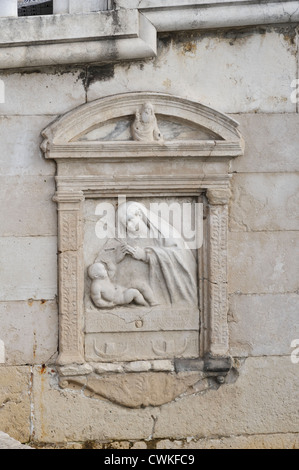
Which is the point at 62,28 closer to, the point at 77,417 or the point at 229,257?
the point at 229,257

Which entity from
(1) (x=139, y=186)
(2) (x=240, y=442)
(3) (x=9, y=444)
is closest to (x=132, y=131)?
(1) (x=139, y=186)

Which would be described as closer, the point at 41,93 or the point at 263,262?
the point at 41,93

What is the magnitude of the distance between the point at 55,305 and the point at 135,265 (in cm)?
72

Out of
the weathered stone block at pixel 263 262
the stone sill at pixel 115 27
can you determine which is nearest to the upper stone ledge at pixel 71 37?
the stone sill at pixel 115 27

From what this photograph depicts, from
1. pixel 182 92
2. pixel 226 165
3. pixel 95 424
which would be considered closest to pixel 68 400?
pixel 95 424

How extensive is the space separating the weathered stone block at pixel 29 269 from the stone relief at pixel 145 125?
41.9 inches

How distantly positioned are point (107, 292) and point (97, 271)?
191 millimetres

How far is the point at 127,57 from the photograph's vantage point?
216 inches

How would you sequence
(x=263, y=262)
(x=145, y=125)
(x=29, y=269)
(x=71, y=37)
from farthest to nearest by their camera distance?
(x=263, y=262), (x=29, y=269), (x=145, y=125), (x=71, y=37)

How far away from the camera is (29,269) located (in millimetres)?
5629

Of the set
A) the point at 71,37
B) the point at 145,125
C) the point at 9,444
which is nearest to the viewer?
the point at 9,444

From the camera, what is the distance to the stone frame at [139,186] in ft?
18.0

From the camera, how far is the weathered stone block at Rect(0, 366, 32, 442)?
5.67 metres

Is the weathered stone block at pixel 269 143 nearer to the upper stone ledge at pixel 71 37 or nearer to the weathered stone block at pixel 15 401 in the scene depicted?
the upper stone ledge at pixel 71 37
